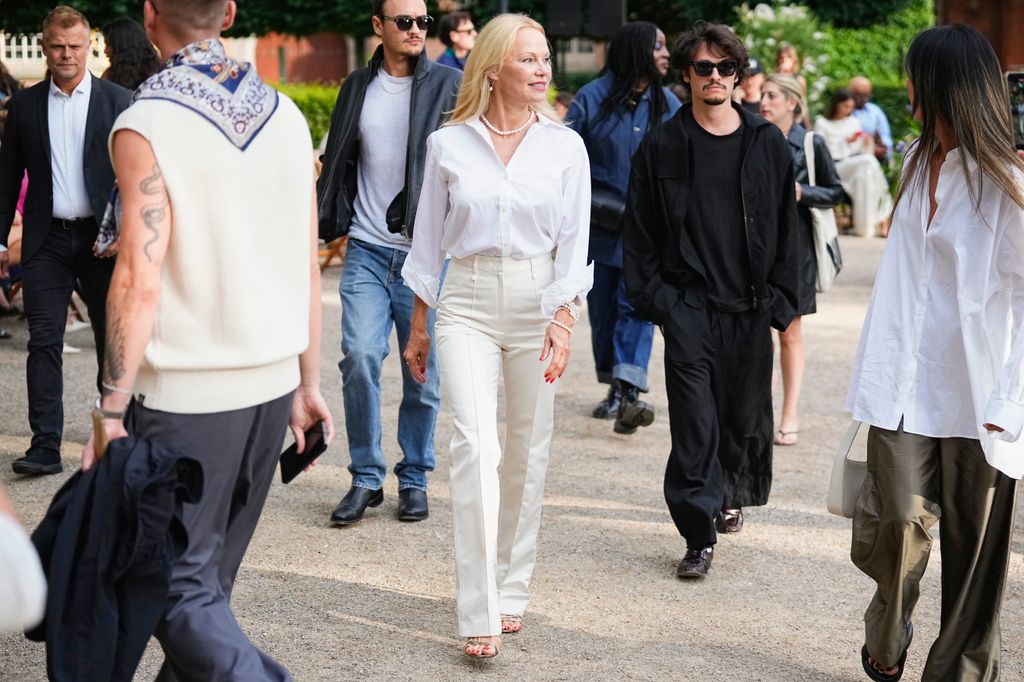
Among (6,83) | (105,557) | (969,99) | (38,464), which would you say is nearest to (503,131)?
(969,99)

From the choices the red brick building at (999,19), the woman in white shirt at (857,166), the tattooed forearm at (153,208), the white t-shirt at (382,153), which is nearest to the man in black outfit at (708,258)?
the white t-shirt at (382,153)

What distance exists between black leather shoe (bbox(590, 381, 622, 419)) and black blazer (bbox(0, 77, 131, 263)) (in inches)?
120

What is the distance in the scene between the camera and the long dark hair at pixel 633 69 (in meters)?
8.05

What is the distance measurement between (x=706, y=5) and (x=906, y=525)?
84.7 feet

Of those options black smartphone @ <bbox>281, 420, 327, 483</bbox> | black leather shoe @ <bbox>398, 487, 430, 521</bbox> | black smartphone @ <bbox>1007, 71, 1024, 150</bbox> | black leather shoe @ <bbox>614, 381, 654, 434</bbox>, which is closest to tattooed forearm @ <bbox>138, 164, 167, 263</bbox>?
black smartphone @ <bbox>281, 420, 327, 483</bbox>

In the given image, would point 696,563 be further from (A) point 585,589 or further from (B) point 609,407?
(B) point 609,407

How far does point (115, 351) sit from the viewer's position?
3.24 meters

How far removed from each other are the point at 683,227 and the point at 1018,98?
1.43 m

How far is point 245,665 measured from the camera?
11.0 ft

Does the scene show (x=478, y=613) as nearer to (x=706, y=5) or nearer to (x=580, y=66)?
(x=706, y=5)

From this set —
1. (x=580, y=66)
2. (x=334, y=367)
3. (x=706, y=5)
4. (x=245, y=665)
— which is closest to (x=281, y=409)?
(x=245, y=665)

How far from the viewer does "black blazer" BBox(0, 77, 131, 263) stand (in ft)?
22.8

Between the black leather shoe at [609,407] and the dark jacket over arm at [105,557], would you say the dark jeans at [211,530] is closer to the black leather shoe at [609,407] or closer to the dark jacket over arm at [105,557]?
the dark jacket over arm at [105,557]

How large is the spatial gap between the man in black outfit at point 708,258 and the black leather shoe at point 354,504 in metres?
1.37
